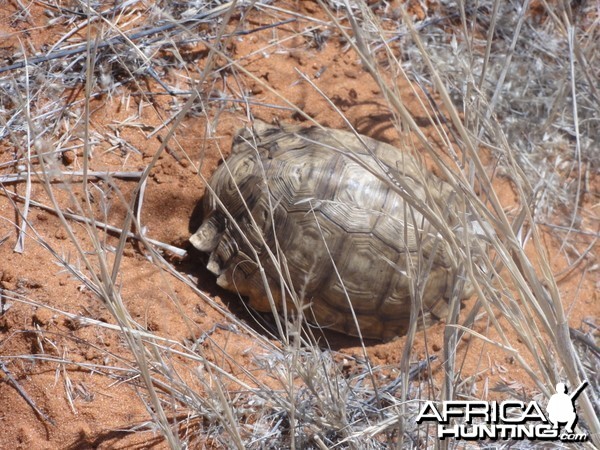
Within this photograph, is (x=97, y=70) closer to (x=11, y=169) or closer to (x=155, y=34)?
(x=155, y=34)

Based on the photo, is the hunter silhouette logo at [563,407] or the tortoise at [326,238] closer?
the hunter silhouette logo at [563,407]

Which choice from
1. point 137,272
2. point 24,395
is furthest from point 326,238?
point 24,395

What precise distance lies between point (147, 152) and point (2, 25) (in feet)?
3.07

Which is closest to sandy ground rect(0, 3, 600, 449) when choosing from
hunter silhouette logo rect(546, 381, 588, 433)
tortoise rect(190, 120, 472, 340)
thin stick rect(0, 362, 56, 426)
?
thin stick rect(0, 362, 56, 426)

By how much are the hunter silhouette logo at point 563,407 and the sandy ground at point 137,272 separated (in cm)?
41

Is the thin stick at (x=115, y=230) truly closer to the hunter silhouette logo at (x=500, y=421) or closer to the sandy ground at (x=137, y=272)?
the sandy ground at (x=137, y=272)

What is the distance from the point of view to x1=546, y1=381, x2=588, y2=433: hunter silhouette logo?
147cm

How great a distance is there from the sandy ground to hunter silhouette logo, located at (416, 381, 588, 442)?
0.22 meters

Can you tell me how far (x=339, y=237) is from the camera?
8.99 feet

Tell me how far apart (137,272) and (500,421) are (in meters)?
1.64

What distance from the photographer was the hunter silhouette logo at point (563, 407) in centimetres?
147

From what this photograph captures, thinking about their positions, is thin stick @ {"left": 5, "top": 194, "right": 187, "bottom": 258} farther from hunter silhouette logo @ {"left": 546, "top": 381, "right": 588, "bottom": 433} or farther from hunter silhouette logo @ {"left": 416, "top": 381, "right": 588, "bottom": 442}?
hunter silhouette logo @ {"left": 546, "top": 381, "right": 588, "bottom": 433}

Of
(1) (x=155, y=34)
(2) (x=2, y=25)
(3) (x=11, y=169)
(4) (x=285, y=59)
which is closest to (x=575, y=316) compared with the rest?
(4) (x=285, y=59)

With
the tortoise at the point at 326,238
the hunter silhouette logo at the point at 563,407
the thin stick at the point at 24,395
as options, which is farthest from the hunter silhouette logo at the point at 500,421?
the thin stick at the point at 24,395
